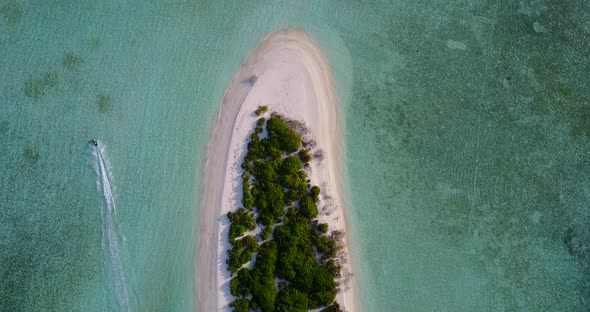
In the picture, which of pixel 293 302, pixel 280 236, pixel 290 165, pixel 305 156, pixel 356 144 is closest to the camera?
pixel 293 302

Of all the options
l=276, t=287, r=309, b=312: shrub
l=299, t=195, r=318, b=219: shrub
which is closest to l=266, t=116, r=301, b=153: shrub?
l=299, t=195, r=318, b=219: shrub

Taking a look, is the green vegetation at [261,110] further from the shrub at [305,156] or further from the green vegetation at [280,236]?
the shrub at [305,156]

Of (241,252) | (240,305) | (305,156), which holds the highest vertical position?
(305,156)

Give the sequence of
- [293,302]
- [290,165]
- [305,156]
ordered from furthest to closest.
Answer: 1. [305,156]
2. [290,165]
3. [293,302]

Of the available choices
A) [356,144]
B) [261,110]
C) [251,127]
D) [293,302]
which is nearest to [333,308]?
[293,302]

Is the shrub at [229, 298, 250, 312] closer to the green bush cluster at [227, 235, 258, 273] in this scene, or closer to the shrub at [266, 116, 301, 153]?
the green bush cluster at [227, 235, 258, 273]

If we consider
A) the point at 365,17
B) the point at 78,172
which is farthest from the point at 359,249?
the point at 78,172

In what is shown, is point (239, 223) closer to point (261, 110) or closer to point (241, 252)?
point (241, 252)
